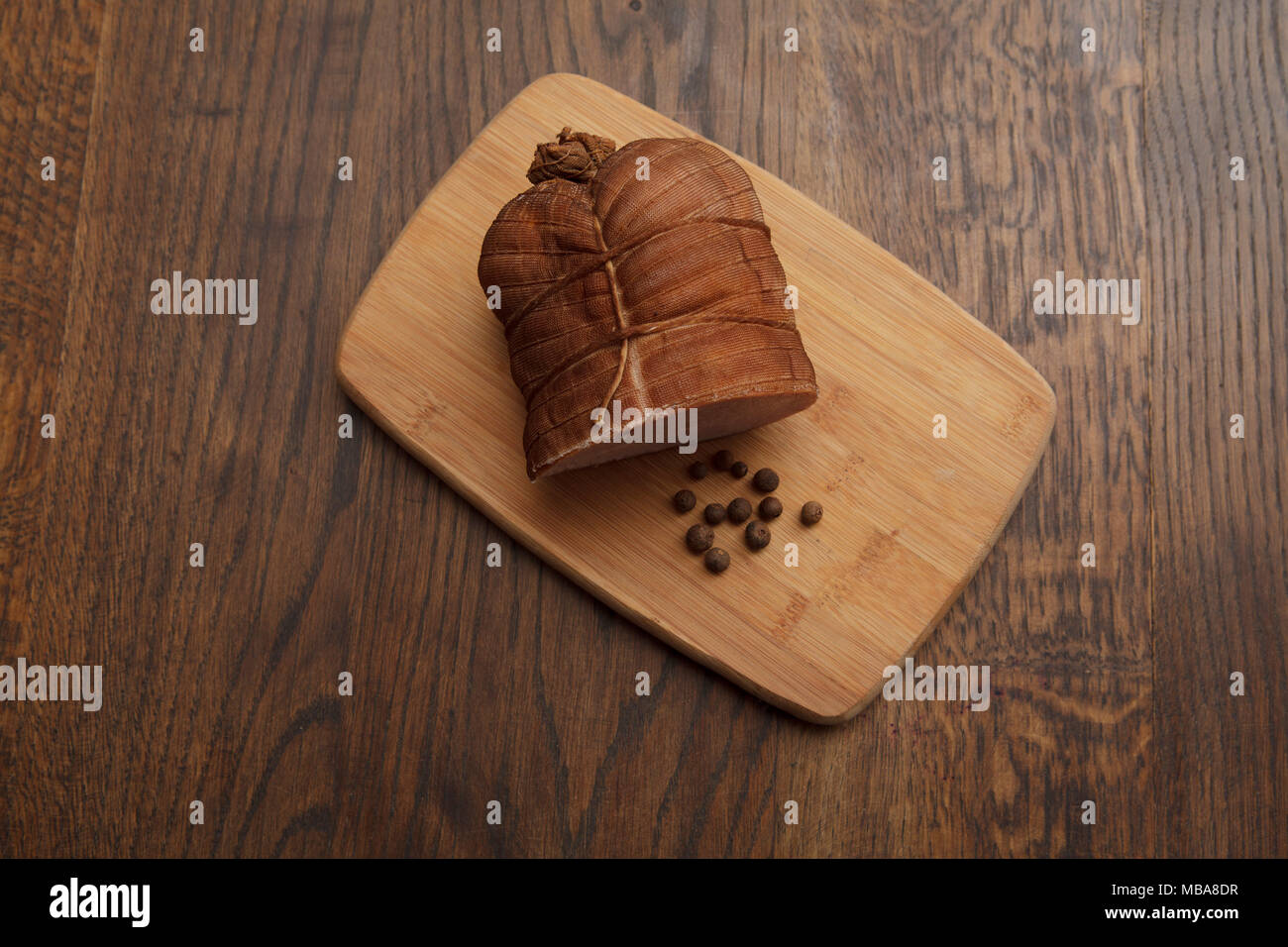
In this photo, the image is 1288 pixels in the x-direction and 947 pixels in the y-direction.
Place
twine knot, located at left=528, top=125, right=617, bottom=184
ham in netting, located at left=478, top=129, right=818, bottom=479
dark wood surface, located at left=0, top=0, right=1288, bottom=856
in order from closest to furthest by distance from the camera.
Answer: ham in netting, located at left=478, top=129, right=818, bottom=479 < twine knot, located at left=528, top=125, right=617, bottom=184 < dark wood surface, located at left=0, top=0, right=1288, bottom=856

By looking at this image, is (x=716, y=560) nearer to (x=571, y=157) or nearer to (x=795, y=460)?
(x=795, y=460)

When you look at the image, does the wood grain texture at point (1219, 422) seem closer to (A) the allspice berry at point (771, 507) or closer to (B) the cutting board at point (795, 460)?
(B) the cutting board at point (795, 460)

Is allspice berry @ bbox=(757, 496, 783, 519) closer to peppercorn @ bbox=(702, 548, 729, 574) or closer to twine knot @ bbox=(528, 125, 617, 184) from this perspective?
peppercorn @ bbox=(702, 548, 729, 574)

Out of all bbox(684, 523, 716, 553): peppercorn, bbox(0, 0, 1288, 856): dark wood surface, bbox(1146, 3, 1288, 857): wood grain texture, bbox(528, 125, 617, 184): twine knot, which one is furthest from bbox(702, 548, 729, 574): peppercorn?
bbox(1146, 3, 1288, 857): wood grain texture

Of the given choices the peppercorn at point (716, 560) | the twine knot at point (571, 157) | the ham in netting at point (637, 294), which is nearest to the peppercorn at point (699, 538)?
the peppercorn at point (716, 560)

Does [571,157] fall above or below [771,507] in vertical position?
above

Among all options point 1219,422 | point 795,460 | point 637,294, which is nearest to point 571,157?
point 637,294

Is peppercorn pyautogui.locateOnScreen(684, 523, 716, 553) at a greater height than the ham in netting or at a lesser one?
lesser
